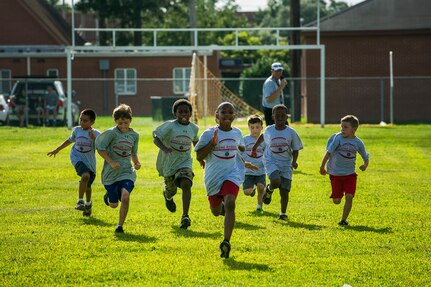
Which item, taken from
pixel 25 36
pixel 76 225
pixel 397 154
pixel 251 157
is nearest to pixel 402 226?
pixel 251 157

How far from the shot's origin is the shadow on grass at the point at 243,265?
33.0 ft

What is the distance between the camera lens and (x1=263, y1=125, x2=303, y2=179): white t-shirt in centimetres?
1416

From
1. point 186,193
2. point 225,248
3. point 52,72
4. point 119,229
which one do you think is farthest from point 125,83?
point 225,248

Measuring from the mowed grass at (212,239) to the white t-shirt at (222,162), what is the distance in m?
0.67

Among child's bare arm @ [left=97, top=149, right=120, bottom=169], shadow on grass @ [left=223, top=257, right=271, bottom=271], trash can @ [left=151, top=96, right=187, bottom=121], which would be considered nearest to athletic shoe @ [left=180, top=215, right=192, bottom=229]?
child's bare arm @ [left=97, top=149, right=120, bottom=169]

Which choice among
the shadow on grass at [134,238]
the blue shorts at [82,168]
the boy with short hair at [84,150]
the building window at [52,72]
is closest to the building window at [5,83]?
the building window at [52,72]

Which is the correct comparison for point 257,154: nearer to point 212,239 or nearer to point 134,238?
point 212,239

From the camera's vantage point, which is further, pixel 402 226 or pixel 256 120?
pixel 256 120

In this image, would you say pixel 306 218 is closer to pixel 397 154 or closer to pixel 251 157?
pixel 251 157

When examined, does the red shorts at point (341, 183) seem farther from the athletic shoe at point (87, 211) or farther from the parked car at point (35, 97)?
the parked car at point (35, 97)

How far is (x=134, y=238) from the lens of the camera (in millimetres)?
12055

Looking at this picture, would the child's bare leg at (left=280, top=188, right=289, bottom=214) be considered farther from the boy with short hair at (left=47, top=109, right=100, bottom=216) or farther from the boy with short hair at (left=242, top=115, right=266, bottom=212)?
the boy with short hair at (left=47, top=109, right=100, bottom=216)

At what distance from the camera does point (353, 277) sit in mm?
9516

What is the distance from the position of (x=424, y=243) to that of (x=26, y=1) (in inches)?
1868
